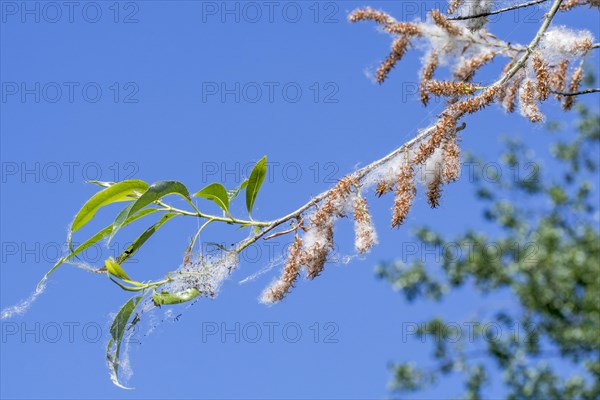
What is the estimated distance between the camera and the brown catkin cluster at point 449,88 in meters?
1.86

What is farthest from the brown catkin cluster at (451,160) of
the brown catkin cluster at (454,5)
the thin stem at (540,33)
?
the brown catkin cluster at (454,5)

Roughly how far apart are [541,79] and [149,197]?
840mm

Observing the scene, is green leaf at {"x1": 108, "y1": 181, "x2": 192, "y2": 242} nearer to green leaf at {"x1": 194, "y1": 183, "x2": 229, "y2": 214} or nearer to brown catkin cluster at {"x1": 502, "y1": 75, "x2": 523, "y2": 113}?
green leaf at {"x1": 194, "y1": 183, "x2": 229, "y2": 214}

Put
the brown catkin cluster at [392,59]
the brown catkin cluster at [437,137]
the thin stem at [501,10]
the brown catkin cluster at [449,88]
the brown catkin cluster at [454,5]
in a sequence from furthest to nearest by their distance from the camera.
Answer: the brown catkin cluster at [392,59] < the brown catkin cluster at [454,5] < the thin stem at [501,10] < the brown catkin cluster at [449,88] < the brown catkin cluster at [437,137]

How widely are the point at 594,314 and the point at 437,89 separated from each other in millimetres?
10480

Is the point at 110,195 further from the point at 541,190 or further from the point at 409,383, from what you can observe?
the point at 541,190

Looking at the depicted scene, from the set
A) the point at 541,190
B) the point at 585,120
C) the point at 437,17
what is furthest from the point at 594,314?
the point at 437,17

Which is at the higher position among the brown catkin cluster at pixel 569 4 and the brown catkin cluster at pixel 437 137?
the brown catkin cluster at pixel 569 4

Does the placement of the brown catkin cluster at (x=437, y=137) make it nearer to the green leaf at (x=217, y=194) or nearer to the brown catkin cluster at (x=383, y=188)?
the brown catkin cluster at (x=383, y=188)

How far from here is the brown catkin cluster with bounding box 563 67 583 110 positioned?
2.13 meters

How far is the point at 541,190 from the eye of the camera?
13.0m

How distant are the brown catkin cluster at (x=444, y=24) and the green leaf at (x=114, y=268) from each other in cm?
100

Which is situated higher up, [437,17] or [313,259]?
[437,17]

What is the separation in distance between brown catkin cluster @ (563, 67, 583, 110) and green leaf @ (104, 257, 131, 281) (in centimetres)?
115
